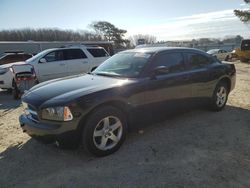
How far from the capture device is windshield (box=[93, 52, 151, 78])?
4.62m

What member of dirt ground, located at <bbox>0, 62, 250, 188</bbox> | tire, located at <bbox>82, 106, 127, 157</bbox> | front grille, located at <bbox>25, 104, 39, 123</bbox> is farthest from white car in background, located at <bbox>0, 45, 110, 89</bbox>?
tire, located at <bbox>82, 106, 127, 157</bbox>

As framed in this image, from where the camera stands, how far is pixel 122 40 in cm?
6275

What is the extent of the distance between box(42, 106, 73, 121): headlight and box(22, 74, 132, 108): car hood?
9 centimetres

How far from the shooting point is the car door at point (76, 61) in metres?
10.7

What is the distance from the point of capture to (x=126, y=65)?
4.88m

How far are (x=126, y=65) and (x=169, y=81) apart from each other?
86cm

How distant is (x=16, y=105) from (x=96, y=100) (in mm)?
5024

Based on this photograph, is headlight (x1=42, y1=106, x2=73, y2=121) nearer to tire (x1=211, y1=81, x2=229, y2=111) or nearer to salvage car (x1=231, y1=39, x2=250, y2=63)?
tire (x1=211, y1=81, x2=229, y2=111)

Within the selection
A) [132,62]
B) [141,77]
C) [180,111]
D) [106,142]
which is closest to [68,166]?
[106,142]

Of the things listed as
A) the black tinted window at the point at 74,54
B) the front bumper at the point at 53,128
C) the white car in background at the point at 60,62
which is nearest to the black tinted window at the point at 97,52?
the white car in background at the point at 60,62

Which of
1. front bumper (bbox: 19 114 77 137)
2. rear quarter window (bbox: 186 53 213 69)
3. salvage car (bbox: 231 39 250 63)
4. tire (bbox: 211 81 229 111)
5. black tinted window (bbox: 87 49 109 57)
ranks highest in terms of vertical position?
rear quarter window (bbox: 186 53 213 69)

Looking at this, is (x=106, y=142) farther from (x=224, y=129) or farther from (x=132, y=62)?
(x=224, y=129)

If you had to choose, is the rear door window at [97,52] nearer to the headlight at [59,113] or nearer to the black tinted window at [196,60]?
the black tinted window at [196,60]

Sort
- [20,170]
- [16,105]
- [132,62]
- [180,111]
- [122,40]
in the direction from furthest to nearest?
1. [122,40]
2. [16,105]
3. [180,111]
4. [132,62]
5. [20,170]
